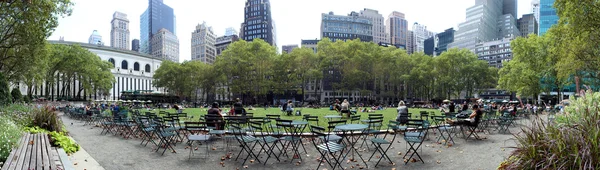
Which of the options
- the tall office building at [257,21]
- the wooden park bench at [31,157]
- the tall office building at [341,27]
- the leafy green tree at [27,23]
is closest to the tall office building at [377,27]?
the tall office building at [341,27]

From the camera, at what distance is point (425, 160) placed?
278 inches

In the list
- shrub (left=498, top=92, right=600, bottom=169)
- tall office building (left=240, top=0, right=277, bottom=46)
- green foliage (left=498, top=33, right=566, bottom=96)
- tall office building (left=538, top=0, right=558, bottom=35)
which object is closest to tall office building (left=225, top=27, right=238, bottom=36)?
tall office building (left=240, top=0, right=277, bottom=46)

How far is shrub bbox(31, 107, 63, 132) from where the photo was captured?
394 inches

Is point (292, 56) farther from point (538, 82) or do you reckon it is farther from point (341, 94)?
point (538, 82)

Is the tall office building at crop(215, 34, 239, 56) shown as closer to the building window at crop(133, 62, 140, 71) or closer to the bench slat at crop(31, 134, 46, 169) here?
the building window at crop(133, 62, 140, 71)

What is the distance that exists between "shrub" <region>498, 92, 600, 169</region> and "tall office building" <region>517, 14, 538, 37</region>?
612 feet

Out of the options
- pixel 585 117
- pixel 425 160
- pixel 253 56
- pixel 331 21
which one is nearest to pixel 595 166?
pixel 585 117

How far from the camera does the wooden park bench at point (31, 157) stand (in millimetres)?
4333

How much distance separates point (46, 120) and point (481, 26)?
140 metres

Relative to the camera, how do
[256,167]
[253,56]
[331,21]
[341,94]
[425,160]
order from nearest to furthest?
[256,167], [425,160], [253,56], [341,94], [331,21]

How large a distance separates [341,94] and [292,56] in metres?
23.8

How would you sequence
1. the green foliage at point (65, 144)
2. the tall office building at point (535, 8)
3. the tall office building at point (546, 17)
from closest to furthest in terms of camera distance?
1. the green foliage at point (65, 144)
2. the tall office building at point (546, 17)
3. the tall office building at point (535, 8)

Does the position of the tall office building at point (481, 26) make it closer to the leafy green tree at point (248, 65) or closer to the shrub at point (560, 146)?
the leafy green tree at point (248, 65)

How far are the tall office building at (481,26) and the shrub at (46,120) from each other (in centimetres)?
13182
